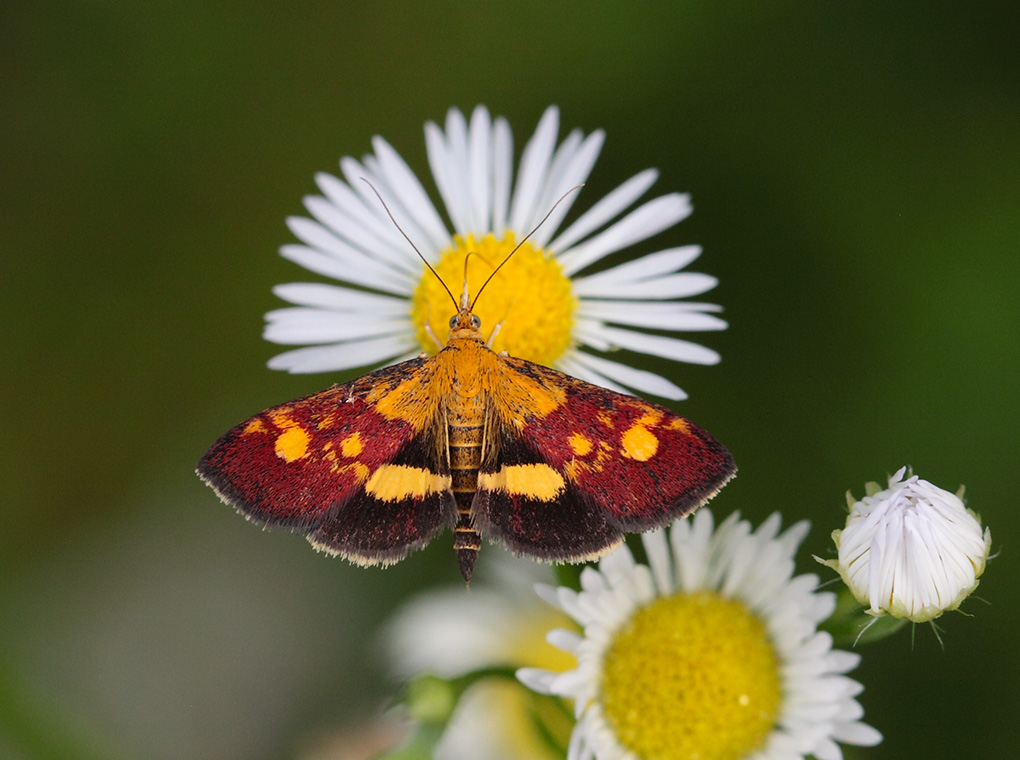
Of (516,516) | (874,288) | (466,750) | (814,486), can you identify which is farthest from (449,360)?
(874,288)

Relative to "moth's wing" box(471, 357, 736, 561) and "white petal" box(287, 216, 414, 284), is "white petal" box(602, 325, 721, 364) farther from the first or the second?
"white petal" box(287, 216, 414, 284)

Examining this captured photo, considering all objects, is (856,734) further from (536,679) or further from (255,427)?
(255,427)

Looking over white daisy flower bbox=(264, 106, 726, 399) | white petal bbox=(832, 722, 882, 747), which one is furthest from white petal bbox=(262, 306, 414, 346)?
white petal bbox=(832, 722, 882, 747)

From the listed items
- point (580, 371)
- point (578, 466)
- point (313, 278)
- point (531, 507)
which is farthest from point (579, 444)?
point (313, 278)

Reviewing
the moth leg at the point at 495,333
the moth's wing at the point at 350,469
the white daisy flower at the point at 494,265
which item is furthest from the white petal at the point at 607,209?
the moth's wing at the point at 350,469

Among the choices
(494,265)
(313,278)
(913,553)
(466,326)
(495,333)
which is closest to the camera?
(913,553)
